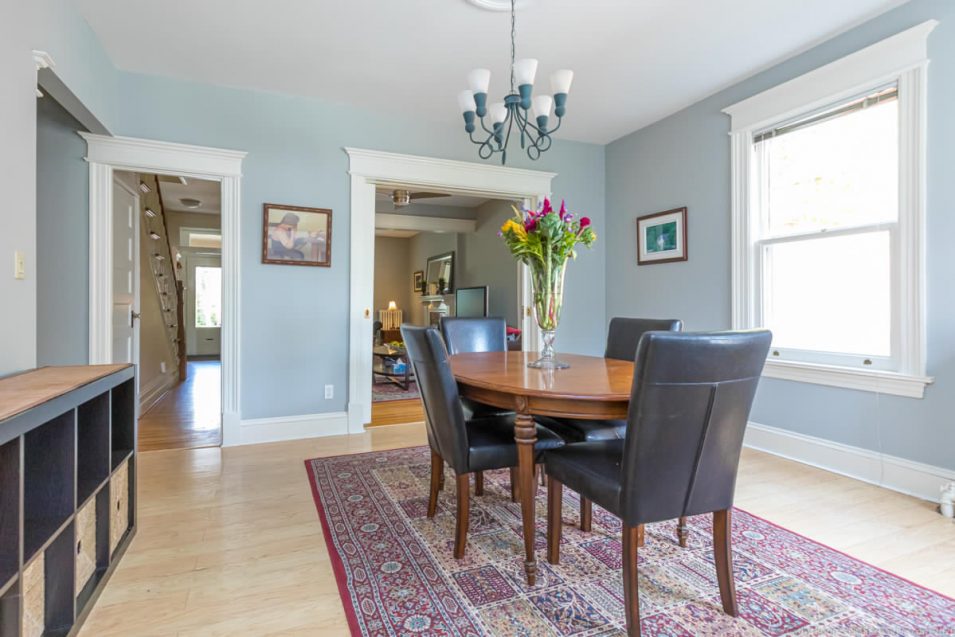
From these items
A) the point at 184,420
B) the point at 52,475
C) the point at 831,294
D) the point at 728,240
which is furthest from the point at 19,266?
the point at 831,294

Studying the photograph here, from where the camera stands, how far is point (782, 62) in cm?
301

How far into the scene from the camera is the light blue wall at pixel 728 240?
2.31 meters

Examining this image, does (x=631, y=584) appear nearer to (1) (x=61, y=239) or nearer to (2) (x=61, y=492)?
(2) (x=61, y=492)

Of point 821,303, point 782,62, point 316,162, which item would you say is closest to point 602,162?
point 782,62

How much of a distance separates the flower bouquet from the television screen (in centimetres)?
429

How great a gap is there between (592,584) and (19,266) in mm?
2486

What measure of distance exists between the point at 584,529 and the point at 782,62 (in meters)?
3.11

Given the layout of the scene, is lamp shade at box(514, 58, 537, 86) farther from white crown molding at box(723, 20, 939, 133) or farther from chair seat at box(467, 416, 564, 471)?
white crown molding at box(723, 20, 939, 133)

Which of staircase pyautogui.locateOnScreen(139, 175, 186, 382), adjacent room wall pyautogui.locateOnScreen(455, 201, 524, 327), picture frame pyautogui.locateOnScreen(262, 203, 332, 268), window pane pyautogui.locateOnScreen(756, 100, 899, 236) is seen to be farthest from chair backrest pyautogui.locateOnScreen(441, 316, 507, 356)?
staircase pyautogui.locateOnScreen(139, 175, 186, 382)

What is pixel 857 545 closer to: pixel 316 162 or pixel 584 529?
pixel 584 529

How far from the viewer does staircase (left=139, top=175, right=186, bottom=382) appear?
470 centimetres

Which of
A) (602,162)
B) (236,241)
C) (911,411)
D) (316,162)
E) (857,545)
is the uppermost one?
(602,162)

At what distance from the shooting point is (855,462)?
2.67 meters

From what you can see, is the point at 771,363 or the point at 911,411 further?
the point at 771,363
